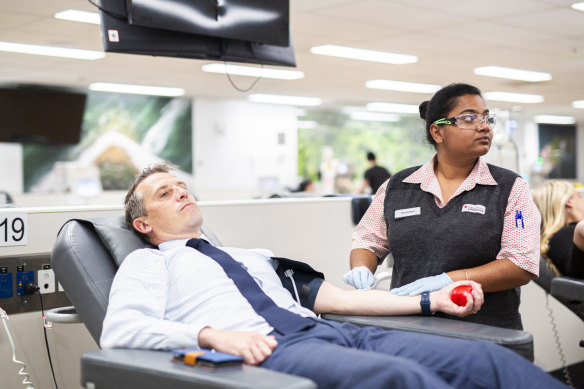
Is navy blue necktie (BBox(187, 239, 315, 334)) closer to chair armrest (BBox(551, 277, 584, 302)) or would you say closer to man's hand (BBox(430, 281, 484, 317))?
man's hand (BBox(430, 281, 484, 317))

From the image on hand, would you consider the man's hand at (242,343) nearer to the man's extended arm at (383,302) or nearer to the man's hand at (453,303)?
the man's extended arm at (383,302)

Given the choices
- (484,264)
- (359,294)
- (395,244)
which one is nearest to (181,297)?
(359,294)

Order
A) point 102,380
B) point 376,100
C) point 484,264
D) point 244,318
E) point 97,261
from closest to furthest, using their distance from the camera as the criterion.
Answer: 1. point 102,380
2. point 244,318
3. point 97,261
4. point 484,264
5. point 376,100

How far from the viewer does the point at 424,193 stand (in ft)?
7.11

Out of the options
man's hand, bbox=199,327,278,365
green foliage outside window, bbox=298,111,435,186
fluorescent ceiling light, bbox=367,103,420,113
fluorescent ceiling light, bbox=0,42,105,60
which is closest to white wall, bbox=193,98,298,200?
green foliage outside window, bbox=298,111,435,186

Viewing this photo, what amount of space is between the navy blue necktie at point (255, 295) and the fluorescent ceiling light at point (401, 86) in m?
7.83

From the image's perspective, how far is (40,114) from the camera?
9859 millimetres

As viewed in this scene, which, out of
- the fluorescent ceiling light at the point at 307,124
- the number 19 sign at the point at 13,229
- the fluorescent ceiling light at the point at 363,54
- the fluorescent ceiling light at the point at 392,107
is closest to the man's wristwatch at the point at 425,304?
the number 19 sign at the point at 13,229

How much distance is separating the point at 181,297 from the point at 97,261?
27 cm

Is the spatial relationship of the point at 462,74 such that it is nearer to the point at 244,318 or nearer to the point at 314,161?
the point at 314,161

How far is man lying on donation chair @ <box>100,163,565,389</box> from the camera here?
1.47 m

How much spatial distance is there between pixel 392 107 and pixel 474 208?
11143mm

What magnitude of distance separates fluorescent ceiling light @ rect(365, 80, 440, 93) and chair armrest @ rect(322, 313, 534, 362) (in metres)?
7.86

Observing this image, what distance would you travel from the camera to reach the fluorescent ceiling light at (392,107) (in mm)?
12641
